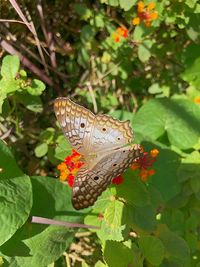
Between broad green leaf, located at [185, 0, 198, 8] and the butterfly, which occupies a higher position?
broad green leaf, located at [185, 0, 198, 8]

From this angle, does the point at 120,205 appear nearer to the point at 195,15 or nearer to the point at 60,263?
the point at 60,263

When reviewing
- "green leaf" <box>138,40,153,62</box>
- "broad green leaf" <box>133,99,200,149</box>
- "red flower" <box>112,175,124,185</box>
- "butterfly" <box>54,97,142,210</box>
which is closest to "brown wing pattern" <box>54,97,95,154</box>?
"butterfly" <box>54,97,142,210</box>

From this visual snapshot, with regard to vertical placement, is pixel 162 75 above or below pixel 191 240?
above

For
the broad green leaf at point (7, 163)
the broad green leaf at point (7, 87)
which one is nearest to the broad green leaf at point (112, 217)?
the broad green leaf at point (7, 163)

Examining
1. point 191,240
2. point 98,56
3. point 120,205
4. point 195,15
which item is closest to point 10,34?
point 98,56

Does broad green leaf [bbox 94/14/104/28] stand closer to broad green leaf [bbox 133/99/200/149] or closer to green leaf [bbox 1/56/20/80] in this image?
broad green leaf [bbox 133/99/200/149]

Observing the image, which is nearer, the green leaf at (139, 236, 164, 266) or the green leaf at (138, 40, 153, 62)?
the green leaf at (139, 236, 164, 266)

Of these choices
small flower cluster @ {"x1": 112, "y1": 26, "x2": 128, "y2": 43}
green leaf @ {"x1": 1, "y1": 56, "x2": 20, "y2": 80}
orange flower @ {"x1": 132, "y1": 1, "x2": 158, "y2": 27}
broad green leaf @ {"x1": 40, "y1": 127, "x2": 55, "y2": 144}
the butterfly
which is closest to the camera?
the butterfly
